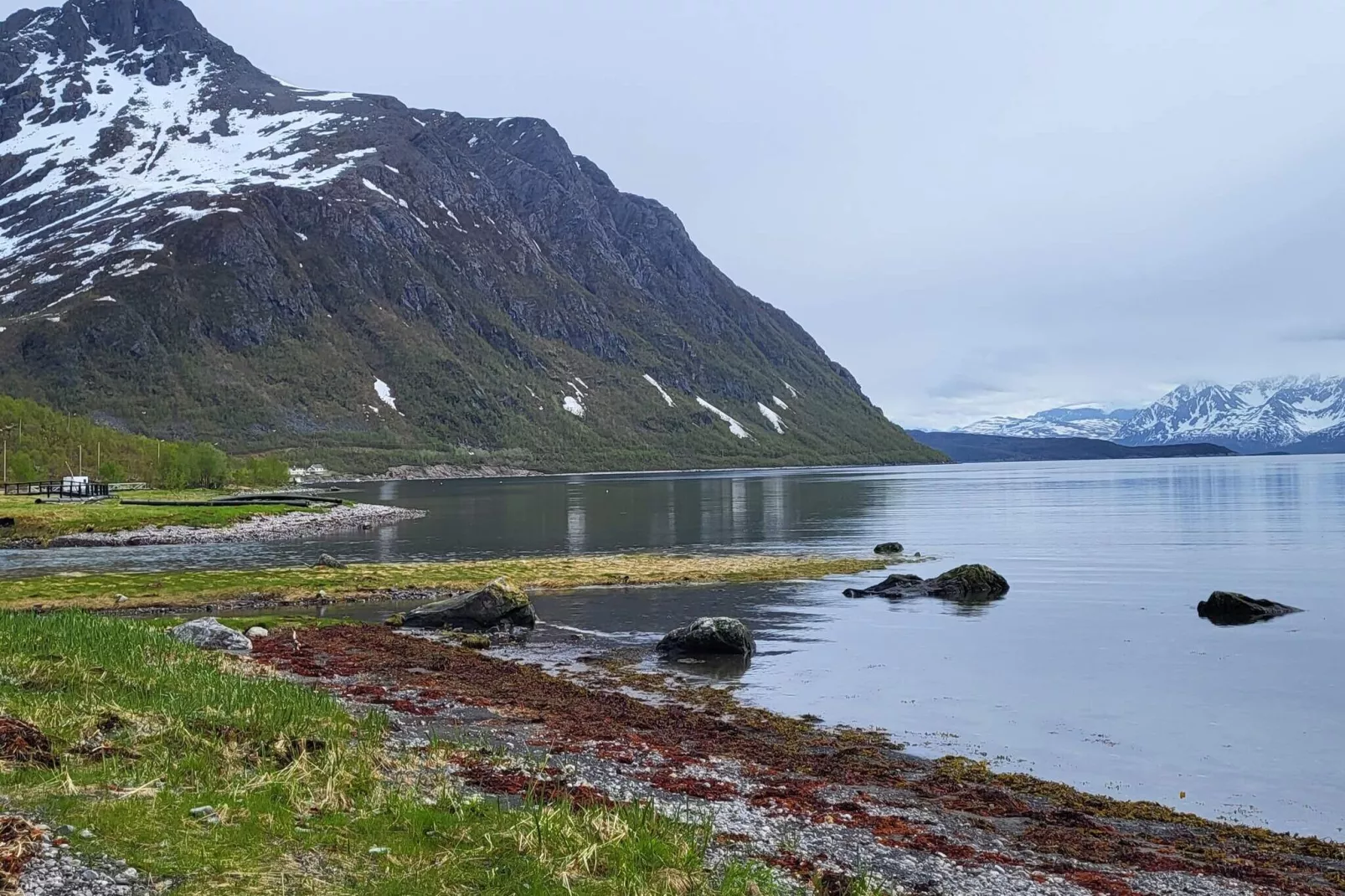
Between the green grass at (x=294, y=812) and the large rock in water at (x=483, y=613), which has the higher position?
the green grass at (x=294, y=812)

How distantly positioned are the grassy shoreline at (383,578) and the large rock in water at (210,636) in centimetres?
1554

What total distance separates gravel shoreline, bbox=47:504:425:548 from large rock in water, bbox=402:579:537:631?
162 feet

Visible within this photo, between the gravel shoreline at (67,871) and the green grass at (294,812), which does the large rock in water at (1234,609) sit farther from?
the gravel shoreline at (67,871)

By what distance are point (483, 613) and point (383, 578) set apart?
56.0ft

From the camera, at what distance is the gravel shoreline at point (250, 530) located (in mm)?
79062

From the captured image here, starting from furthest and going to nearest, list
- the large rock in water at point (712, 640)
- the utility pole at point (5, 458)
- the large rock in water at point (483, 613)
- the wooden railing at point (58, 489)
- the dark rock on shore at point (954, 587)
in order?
the utility pole at point (5, 458) → the wooden railing at point (58, 489) → the dark rock on shore at point (954, 587) → the large rock in water at point (483, 613) → the large rock in water at point (712, 640)

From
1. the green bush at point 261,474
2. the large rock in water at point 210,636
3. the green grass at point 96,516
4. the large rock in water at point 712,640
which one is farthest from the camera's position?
the green bush at point 261,474

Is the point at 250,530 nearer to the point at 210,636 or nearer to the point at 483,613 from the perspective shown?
the point at 483,613

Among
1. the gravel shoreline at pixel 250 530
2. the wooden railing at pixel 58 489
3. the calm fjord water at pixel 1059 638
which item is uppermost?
the wooden railing at pixel 58 489

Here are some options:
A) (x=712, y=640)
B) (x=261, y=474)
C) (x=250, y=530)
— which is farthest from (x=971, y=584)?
(x=261, y=474)

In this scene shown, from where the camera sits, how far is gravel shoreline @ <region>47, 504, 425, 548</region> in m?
79.1

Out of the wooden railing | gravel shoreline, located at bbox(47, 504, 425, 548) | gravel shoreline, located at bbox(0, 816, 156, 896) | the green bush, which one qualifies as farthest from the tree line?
gravel shoreline, located at bbox(0, 816, 156, 896)

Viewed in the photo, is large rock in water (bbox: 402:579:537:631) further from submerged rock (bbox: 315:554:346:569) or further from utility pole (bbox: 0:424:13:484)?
utility pole (bbox: 0:424:13:484)

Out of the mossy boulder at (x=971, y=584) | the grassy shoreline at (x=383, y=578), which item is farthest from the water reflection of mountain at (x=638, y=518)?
the mossy boulder at (x=971, y=584)
